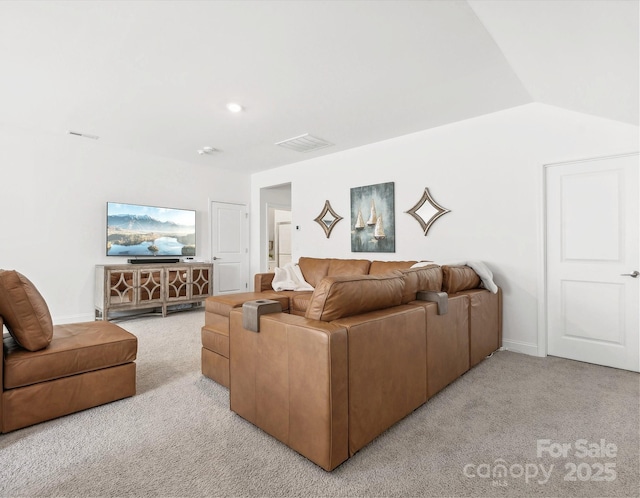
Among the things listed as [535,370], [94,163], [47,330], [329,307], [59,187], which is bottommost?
[535,370]

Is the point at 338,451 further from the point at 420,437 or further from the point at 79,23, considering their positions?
the point at 79,23

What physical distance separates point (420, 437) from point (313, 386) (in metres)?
0.78

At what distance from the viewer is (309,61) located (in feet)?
8.72

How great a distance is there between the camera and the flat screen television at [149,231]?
4977 millimetres

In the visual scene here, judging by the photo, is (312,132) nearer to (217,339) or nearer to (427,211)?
(427,211)

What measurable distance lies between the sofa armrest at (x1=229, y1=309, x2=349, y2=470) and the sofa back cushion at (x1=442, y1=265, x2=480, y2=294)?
1508mm

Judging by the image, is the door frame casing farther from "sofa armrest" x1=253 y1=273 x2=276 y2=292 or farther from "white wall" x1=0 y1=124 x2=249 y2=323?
"white wall" x1=0 y1=124 x2=249 y2=323

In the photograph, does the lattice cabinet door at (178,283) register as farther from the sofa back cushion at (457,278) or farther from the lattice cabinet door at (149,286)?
the sofa back cushion at (457,278)

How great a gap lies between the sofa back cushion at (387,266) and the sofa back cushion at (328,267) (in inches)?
4.5

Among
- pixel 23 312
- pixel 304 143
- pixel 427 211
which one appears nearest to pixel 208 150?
pixel 304 143

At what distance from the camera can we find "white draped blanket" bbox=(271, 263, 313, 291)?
14.6ft

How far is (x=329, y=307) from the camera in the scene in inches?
66.0

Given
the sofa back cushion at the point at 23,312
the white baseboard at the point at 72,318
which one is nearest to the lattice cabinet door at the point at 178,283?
the white baseboard at the point at 72,318

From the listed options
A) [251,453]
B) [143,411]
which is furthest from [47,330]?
[251,453]
